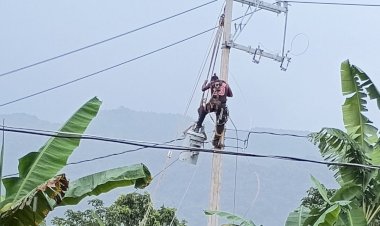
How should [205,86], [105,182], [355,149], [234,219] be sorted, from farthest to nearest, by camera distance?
1. [205,86]
2. [355,149]
3. [234,219]
4. [105,182]

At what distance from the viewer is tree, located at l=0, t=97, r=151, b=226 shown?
6.66 metres

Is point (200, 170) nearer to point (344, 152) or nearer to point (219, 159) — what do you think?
point (219, 159)

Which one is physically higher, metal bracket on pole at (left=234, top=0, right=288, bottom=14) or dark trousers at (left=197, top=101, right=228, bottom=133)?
metal bracket on pole at (left=234, top=0, right=288, bottom=14)

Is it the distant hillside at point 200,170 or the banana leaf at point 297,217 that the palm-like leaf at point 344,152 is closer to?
the banana leaf at point 297,217

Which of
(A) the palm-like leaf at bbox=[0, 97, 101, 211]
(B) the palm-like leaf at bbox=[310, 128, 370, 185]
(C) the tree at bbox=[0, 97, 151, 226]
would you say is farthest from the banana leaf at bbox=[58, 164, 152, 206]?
(B) the palm-like leaf at bbox=[310, 128, 370, 185]

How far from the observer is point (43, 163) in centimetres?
699

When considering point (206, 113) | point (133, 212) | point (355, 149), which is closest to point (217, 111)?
point (206, 113)

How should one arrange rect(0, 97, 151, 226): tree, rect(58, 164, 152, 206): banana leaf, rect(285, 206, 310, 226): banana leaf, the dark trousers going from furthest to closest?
1. the dark trousers
2. rect(285, 206, 310, 226): banana leaf
3. rect(58, 164, 152, 206): banana leaf
4. rect(0, 97, 151, 226): tree

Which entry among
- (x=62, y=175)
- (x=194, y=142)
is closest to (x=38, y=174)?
(x=62, y=175)

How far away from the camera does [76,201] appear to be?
7.21m

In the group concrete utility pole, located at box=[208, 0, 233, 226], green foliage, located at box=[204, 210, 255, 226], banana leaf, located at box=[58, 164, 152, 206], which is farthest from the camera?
concrete utility pole, located at box=[208, 0, 233, 226]

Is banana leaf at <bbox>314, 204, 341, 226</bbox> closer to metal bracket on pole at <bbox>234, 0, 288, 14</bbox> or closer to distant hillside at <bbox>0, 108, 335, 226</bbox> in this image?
metal bracket on pole at <bbox>234, 0, 288, 14</bbox>

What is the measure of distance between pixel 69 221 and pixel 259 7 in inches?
252

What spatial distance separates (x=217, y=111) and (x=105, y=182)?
4317mm
